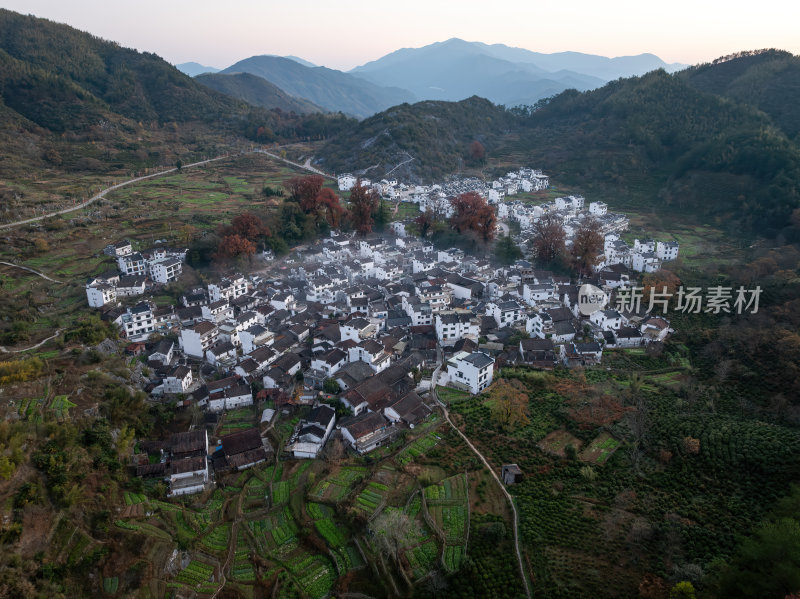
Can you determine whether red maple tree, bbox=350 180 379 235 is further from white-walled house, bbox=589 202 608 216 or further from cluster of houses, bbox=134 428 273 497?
cluster of houses, bbox=134 428 273 497

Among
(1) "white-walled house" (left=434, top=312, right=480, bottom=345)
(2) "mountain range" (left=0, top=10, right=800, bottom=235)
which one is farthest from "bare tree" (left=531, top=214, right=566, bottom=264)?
(2) "mountain range" (left=0, top=10, right=800, bottom=235)

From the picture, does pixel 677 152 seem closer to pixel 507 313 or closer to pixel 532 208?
pixel 532 208

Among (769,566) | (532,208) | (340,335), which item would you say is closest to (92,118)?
(532,208)

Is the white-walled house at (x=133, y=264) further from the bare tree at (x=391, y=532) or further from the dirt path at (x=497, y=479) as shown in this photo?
the bare tree at (x=391, y=532)

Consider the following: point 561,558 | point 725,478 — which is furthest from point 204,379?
point 725,478

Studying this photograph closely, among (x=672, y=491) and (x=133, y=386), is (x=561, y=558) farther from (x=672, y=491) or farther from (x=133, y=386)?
(x=133, y=386)

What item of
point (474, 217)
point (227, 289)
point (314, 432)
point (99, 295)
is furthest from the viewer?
point (474, 217)

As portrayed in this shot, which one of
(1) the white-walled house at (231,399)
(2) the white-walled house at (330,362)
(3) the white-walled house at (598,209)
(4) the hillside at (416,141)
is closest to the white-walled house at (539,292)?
(2) the white-walled house at (330,362)
